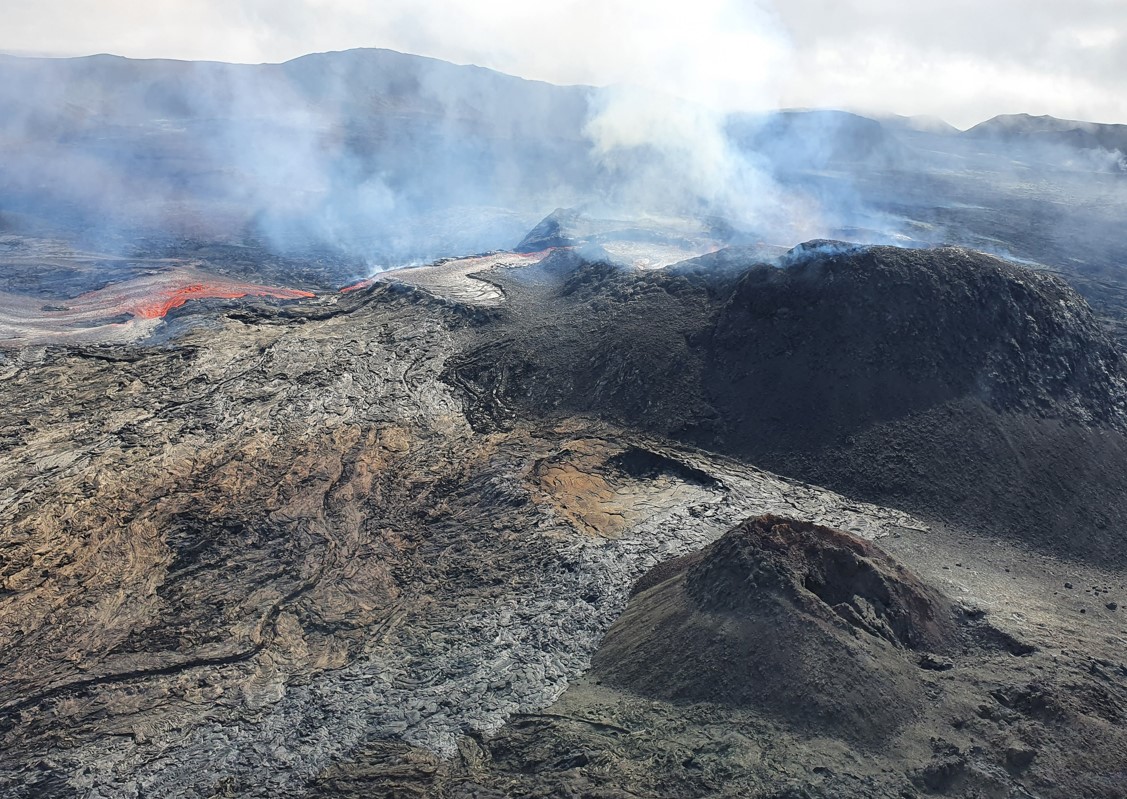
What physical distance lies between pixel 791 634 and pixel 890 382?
9.64 meters

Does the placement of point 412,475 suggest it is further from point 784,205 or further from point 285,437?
point 784,205

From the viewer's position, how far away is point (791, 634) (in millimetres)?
10234

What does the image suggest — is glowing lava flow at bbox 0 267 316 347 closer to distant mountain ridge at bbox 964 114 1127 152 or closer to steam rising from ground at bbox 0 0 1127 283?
steam rising from ground at bbox 0 0 1127 283

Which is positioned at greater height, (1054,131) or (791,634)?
(1054,131)

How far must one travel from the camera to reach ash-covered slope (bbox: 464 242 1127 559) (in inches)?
Result: 639

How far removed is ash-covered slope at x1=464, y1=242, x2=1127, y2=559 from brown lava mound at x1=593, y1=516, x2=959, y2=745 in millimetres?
4835

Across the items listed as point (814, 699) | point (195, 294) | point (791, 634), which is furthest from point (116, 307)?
point (814, 699)

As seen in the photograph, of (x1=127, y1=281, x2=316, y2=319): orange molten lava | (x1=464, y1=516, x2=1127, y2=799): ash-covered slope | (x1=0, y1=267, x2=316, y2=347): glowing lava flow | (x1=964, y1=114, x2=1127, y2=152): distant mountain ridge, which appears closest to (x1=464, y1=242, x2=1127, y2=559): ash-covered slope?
(x1=464, y1=516, x2=1127, y2=799): ash-covered slope

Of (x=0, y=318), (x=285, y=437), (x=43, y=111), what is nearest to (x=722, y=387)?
(x=285, y=437)

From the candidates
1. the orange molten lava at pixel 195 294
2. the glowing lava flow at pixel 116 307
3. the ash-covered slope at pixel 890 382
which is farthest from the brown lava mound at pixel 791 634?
the orange molten lava at pixel 195 294

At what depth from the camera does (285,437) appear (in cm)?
1741

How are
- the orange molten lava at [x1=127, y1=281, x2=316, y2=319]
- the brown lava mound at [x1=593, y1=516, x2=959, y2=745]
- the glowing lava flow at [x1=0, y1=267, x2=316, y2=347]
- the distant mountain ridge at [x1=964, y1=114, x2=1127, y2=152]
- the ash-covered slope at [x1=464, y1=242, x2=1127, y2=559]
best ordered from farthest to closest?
the distant mountain ridge at [x1=964, y1=114, x2=1127, y2=152]
the orange molten lava at [x1=127, y1=281, x2=316, y2=319]
the glowing lava flow at [x1=0, y1=267, x2=316, y2=347]
the ash-covered slope at [x1=464, y1=242, x2=1127, y2=559]
the brown lava mound at [x1=593, y1=516, x2=959, y2=745]

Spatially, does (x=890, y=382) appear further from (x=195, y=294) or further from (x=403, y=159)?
(x=403, y=159)

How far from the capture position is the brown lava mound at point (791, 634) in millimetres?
9750
